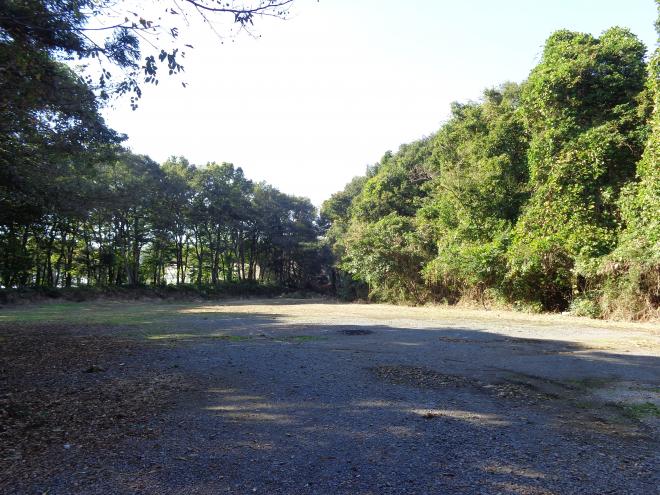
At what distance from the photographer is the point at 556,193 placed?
17.7 metres

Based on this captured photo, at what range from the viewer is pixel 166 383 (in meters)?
5.54

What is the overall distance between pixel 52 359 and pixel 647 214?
17392 mm

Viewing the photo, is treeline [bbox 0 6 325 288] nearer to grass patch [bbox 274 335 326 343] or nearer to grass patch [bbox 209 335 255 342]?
grass patch [bbox 209 335 255 342]

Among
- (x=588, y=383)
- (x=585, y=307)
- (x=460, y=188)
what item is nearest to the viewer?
(x=588, y=383)

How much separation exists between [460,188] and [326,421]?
21611mm

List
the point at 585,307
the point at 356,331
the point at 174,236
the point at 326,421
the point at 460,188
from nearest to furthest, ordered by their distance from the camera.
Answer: the point at 326,421 → the point at 356,331 → the point at 585,307 → the point at 460,188 → the point at 174,236

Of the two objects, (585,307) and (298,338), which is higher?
(585,307)

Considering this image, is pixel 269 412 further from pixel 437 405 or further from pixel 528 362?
pixel 528 362

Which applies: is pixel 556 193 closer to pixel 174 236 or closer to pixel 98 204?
pixel 98 204

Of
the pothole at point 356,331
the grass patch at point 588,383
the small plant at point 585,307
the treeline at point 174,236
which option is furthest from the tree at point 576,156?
the treeline at point 174,236

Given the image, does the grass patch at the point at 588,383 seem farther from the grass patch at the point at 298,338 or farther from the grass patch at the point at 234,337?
the grass patch at the point at 234,337

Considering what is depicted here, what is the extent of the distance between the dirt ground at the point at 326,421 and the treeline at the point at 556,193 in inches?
341

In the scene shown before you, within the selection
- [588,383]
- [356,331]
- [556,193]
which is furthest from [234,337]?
[556,193]

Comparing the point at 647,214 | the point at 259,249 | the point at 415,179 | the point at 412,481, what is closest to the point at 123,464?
the point at 412,481
